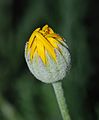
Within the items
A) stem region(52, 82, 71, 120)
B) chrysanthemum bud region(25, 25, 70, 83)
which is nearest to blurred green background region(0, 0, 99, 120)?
stem region(52, 82, 71, 120)

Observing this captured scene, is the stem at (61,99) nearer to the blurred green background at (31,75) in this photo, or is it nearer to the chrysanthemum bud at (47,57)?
the chrysanthemum bud at (47,57)

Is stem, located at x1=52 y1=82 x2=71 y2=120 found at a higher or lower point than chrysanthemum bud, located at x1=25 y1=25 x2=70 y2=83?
lower

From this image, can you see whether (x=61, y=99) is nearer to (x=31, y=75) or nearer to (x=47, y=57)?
(x=47, y=57)

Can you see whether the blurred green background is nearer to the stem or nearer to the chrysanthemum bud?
the stem

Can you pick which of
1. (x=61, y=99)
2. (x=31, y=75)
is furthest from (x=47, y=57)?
(x=31, y=75)

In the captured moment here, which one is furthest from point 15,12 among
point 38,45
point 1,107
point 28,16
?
point 38,45

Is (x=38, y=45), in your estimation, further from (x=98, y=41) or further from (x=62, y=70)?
(x=98, y=41)
